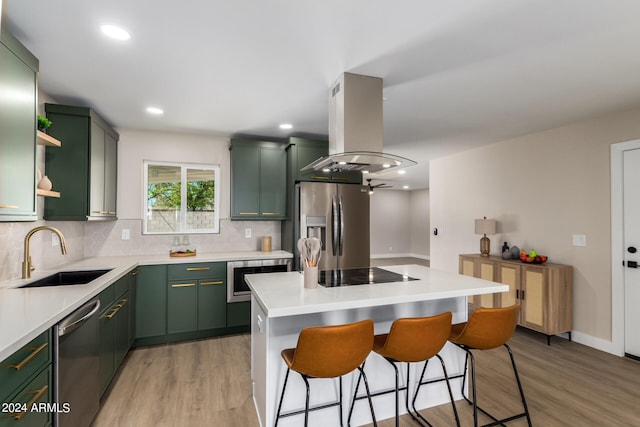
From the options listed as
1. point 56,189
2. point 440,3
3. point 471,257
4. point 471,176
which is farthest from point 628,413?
point 56,189

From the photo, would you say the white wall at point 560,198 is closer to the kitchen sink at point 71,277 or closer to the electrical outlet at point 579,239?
the electrical outlet at point 579,239

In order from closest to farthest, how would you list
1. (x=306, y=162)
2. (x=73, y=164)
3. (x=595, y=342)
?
(x=73, y=164), (x=595, y=342), (x=306, y=162)

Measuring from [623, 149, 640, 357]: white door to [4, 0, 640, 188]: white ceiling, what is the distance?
66 cm

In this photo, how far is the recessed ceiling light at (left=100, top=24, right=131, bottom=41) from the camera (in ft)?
5.98

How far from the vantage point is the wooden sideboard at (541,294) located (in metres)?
3.45

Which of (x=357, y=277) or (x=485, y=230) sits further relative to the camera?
(x=485, y=230)

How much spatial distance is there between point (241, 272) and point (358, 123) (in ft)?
7.54

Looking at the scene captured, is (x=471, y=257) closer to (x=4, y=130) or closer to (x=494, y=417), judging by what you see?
(x=494, y=417)

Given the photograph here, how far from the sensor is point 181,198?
162 inches

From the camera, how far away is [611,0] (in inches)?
61.7

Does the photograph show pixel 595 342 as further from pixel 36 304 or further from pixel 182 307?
pixel 36 304

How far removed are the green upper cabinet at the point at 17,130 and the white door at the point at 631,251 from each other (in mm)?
5030

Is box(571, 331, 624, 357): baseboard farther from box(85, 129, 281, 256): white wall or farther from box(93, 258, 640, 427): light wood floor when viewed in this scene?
box(85, 129, 281, 256): white wall

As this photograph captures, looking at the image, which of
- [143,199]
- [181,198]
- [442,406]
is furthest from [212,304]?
[442,406]
